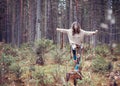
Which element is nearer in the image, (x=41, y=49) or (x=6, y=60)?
(x=6, y=60)

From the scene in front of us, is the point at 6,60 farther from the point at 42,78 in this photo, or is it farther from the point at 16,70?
the point at 42,78

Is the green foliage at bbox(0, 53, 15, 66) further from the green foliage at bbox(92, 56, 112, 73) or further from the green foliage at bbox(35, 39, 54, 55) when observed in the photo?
the green foliage at bbox(92, 56, 112, 73)

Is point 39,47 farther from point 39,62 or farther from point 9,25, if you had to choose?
point 9,25

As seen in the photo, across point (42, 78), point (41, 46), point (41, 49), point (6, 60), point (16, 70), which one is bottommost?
point (42, 78)

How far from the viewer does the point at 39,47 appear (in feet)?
40.6

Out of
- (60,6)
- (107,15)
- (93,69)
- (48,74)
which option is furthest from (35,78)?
(60,6)

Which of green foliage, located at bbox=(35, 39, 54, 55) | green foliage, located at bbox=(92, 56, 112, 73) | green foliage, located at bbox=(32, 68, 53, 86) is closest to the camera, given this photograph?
green foliage, located at bbox=(32, 68, 53, 86)

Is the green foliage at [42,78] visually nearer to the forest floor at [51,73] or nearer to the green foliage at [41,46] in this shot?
the forest floor at [51,73]

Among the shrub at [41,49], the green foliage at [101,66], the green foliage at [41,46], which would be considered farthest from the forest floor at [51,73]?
the green foliage at [41,46]

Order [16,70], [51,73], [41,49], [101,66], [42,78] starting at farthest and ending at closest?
[41,49], [101,66], [16,70], [51,73], [42,78]

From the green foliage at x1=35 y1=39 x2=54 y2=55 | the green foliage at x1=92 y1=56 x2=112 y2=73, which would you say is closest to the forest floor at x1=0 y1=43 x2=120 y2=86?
the green foliage at x1=92 y1=56 x2=112 y2=73

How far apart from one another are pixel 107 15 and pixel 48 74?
18.1 metres

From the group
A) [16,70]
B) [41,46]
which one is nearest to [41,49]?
[41,46]

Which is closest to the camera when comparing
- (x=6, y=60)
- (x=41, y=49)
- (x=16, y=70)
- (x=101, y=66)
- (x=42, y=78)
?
(x=42, y=78)
